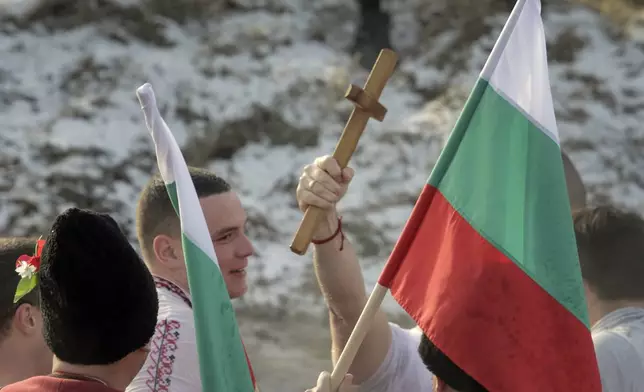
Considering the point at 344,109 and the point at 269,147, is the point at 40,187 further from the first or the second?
the point at 344,109

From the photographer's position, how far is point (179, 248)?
8.04ft

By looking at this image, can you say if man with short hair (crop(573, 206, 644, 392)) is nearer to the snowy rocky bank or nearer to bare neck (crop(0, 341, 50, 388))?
bare neck (crop(0, 341, 50, 388))

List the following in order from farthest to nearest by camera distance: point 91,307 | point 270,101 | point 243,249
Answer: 1. point 270,101
2. point 243,249
3. point 91,307

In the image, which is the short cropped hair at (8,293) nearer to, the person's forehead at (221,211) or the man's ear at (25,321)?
the man's ear at (25,321)

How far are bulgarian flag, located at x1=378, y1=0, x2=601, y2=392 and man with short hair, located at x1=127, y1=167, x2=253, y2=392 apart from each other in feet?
1.76

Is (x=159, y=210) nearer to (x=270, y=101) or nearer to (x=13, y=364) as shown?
(x=13, y=364)

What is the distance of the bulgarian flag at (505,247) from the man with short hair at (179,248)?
536 millimetres

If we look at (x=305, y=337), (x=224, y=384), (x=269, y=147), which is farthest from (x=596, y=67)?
(x=224, y=384)

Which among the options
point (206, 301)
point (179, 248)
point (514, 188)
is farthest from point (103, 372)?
point (514, 188)

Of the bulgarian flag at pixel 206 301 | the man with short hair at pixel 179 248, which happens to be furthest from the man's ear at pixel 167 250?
the bulgarian flag at pixel 206 301

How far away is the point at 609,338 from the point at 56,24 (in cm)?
711

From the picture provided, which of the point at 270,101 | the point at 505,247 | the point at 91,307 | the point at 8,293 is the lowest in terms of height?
the point at 270,101

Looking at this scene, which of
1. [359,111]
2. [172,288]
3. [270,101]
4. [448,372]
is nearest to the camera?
[448,372]

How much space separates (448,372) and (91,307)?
26.6 inches
